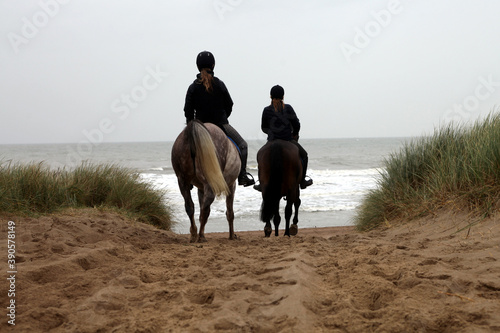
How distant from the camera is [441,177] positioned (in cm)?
727

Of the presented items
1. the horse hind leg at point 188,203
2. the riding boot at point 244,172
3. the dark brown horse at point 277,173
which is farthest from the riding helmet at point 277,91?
the horse hind leg at point 188,203

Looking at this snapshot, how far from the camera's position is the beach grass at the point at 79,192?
7439 millimetres

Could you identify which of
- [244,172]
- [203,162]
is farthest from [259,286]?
[244,172]

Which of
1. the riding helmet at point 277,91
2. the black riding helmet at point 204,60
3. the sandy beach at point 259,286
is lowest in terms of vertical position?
the sandy beach at point 259,286

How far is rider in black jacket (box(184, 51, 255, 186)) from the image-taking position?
23.4 feet

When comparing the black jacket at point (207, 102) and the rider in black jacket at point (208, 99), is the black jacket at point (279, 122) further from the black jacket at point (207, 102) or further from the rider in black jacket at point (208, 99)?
the black jacket at point (207, 102)

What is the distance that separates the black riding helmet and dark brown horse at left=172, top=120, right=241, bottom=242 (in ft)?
3.09

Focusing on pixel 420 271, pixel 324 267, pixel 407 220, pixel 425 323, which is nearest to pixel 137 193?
pixel 407 220

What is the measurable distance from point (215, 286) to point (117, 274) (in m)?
1.02

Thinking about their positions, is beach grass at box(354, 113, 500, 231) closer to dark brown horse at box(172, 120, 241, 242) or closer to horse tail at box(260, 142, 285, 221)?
horse tail at box(260, 142, 285, 221)

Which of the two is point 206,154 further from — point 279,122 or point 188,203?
point 279,122

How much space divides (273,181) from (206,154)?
71.6 inches

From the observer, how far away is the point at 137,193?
952 centimetres

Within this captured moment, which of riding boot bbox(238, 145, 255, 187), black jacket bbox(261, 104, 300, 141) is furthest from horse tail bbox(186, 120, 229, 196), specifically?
black jacket bbox(261, 104, 300, 141)
